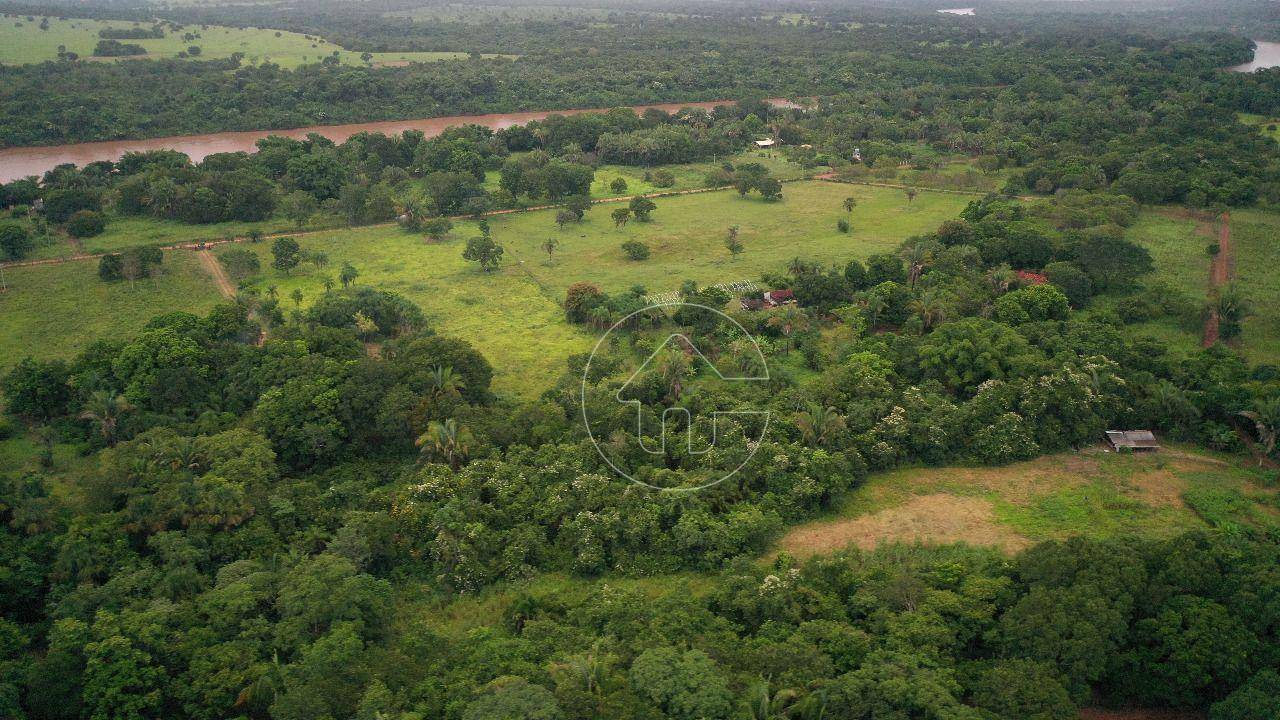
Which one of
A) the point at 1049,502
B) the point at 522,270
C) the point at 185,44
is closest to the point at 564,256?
the point at 522,270

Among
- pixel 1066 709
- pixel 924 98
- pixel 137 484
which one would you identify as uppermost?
pixel 924 98

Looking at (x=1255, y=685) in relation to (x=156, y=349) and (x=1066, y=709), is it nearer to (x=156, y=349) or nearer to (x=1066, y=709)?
(x=1066, y=709)

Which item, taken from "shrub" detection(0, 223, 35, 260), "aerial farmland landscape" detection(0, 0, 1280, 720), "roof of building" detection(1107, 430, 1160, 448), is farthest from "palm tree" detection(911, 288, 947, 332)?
"shrub" detection(0, 223, 35, 260)

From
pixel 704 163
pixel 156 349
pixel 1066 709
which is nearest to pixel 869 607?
pixel 1066 709

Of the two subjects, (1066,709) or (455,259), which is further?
(455,259)

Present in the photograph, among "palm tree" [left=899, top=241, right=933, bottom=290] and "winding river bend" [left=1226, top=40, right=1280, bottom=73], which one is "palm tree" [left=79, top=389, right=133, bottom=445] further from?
"winding river bend" [left=1226, top=40, right=1280, bottom=73]

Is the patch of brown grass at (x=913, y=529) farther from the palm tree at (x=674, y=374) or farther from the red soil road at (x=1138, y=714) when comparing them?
the palm tree at (x=674, y=374)

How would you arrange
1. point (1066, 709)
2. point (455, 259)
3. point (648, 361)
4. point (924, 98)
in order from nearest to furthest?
point (1066, 709), point (648, 361), point (455, 259), point (924, 98)
